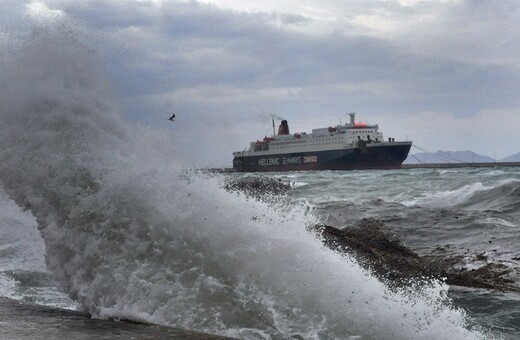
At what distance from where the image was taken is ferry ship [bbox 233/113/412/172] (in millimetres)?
83125

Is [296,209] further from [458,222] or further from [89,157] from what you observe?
[458,222]

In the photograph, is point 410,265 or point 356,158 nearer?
point 410,265

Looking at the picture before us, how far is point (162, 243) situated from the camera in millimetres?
5918

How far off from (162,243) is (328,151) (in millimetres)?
81021

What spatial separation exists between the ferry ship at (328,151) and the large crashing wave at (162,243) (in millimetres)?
77165

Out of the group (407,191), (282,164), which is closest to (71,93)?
(407,191)

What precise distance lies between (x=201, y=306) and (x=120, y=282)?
942mm

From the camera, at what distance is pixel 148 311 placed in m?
5.23

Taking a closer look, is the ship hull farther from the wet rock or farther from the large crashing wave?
the large crashing wave

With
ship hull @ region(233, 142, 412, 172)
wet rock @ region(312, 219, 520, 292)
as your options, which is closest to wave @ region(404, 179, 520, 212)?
wet rock @ region(312, 219, 520, 292)

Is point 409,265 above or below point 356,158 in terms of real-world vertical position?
below

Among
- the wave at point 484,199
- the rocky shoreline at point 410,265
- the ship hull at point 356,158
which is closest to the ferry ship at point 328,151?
the ship hull at point 356,158

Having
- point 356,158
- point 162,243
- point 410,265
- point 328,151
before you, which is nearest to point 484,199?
point 410,265

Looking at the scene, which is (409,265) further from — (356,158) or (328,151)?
(328,151)
